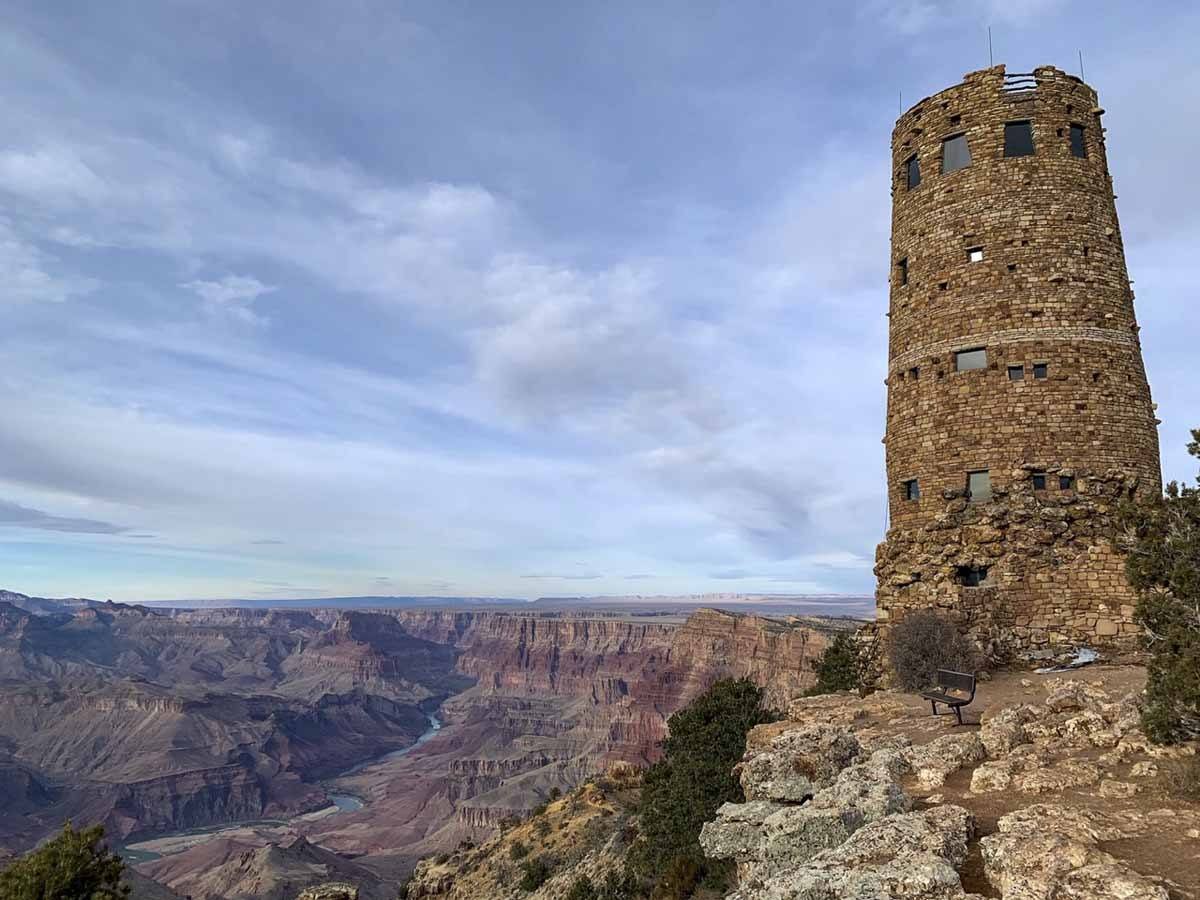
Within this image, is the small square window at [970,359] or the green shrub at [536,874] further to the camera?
the green shrub at [536,874]

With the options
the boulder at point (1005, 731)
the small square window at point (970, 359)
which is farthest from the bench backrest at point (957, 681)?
the small square window at point (970, 359)

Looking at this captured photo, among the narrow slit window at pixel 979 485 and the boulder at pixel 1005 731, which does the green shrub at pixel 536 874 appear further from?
the boulder at pixel 1005 731

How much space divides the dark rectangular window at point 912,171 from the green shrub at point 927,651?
1465 cm

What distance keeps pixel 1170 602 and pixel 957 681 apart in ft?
14.1

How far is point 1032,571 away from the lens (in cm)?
2091

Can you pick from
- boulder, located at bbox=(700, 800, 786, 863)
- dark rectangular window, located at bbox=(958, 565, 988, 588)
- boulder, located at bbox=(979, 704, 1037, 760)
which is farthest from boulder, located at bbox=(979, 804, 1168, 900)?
dark rectangular window, located at bbox=(958, 565, 988, 588)

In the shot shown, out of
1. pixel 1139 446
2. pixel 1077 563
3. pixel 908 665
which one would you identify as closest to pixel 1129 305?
pixel 1139 446

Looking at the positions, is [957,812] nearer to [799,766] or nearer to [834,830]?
[834,830]

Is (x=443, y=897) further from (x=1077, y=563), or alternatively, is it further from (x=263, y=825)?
(x=263, y=825)

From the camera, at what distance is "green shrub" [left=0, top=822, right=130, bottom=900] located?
61.7 feet

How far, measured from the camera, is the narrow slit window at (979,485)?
73.5 ft

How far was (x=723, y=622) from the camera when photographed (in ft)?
539

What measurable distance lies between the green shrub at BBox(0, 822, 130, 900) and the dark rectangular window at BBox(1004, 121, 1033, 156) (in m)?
32.4

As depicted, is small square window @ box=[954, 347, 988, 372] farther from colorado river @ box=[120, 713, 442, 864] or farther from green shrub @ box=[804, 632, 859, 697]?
colorado river @ box=[120, 713, 442, 864]
